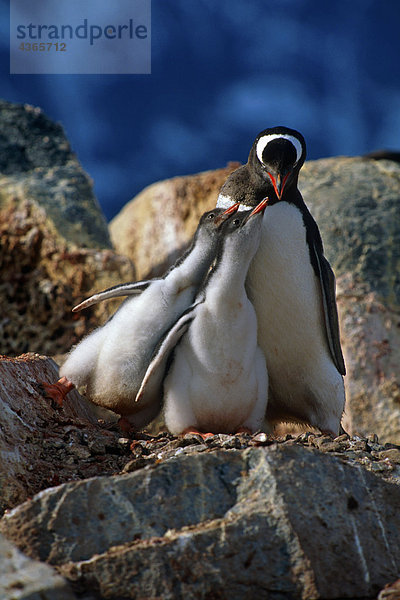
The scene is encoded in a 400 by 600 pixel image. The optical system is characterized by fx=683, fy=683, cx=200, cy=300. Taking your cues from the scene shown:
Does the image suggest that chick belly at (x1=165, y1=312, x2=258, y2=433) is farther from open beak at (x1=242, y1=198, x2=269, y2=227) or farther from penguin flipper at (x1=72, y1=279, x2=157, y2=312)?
open beak at (x1=242, y1=198, x2=269, y2=227)

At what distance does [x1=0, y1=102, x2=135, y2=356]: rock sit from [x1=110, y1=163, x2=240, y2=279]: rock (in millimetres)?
2230

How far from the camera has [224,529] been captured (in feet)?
6.70

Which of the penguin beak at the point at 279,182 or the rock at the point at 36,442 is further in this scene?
the penguin beak at the point at 279,182

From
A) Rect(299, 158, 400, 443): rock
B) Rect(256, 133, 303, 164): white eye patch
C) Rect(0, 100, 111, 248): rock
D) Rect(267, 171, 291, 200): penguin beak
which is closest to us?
Rect(267, 171, 291, 200): penguin beak

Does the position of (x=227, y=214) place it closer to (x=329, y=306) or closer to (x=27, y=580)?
(x=329, y=306)

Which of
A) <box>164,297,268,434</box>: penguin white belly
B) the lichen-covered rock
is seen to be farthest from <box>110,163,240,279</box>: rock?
<box>164,297,268,434</box>: penguin white belly

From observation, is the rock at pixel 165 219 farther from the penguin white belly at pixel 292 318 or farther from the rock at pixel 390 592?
the rock at pixel 390 592

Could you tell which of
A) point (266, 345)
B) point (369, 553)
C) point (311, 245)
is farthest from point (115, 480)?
point (311, 245)

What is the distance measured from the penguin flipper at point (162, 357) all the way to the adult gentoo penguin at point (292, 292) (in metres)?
0.48

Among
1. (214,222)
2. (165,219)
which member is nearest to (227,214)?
(214,222)

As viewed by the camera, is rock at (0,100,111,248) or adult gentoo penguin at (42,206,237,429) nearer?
adult gentoo penguin at (42,206,237,429)

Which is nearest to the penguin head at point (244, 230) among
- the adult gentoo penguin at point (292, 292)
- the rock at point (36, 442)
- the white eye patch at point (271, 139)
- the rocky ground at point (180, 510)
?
the adult gentoo penguin at point (292, 292)

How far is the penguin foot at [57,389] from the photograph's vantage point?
3221 mm

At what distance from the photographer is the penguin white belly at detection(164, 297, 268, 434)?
3.11 m
